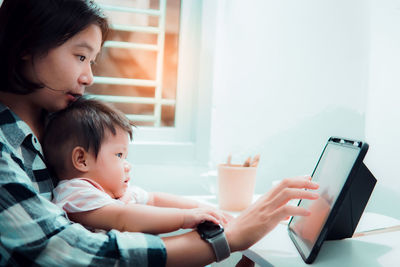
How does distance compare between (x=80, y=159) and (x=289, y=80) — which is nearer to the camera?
(x=80, y=159)

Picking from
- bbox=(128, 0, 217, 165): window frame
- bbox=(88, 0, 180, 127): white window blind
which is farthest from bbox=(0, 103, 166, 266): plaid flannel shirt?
bbox=(88, 0, 180, 127): white window blind

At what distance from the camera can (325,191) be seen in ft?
2.37

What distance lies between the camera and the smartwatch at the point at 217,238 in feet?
2.21

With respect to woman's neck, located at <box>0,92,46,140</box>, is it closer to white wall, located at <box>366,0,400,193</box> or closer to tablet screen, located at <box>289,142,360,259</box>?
tablet screen, located at <box>289,142,360,259</box>

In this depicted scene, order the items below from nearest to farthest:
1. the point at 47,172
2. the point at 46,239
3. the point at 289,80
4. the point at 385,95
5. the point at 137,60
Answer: the point at 46,239 → the point at 47,172 → the point at 385,95 → the point at 289,80 → the point at 137,60

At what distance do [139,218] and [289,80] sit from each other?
79 cm

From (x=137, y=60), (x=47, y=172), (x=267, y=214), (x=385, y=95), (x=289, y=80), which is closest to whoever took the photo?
(x=267, y=214)

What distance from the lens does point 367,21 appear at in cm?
110

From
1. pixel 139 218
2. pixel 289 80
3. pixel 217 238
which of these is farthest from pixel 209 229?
pixel 289 80

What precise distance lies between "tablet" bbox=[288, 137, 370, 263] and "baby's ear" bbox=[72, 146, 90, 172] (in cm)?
48

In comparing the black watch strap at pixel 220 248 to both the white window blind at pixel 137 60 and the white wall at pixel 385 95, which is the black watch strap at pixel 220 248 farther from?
the white window blind at pixel 137 60

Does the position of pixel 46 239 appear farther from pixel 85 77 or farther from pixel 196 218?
pixel 85 77

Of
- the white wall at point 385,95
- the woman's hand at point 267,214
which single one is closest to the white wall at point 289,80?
the white wall at point 385,95

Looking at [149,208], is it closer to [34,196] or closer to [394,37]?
[34,196]
